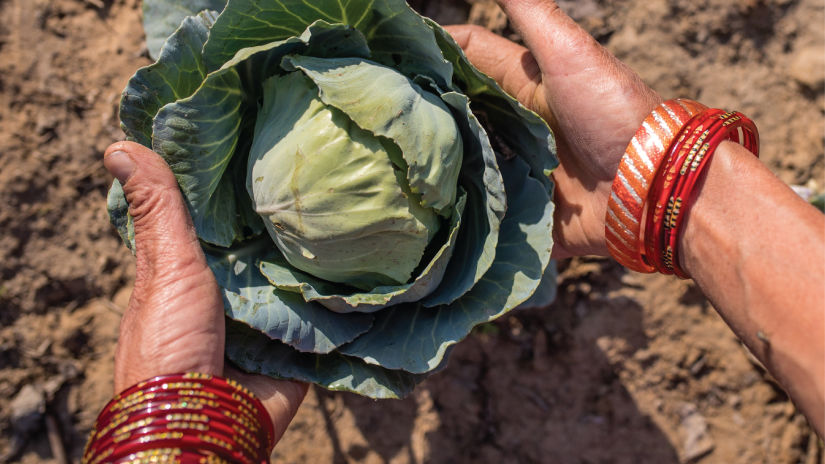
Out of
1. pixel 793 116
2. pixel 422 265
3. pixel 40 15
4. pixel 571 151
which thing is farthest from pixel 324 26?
pixel 793 116

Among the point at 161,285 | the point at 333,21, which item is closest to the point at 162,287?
the point at 161,285

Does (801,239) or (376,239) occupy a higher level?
(801,239)

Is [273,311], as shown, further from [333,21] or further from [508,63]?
[508,63]

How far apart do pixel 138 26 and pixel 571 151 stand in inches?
103

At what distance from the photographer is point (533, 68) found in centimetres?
262

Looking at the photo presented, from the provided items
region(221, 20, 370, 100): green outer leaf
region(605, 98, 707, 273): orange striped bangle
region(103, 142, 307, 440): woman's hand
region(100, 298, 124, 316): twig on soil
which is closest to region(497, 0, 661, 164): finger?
region(605, 98, 707, 273): orange striped bangle

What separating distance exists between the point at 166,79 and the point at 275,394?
1.24 meters

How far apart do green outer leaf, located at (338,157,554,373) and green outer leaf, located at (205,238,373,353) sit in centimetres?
8

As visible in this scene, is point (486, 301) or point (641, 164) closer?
point (641, 164)

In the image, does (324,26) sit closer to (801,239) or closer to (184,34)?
(184,34)

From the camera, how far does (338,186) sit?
1.97m

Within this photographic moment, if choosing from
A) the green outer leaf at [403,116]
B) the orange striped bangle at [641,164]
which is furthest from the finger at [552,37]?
the green outer leaf at [403,116]

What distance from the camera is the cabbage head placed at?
1.98 metres

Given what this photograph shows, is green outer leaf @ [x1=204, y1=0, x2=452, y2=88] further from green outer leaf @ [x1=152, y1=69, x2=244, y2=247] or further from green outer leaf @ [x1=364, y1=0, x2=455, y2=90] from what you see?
green outer leaf @ [x1=152, y1=69, x2=244, y2=247]
